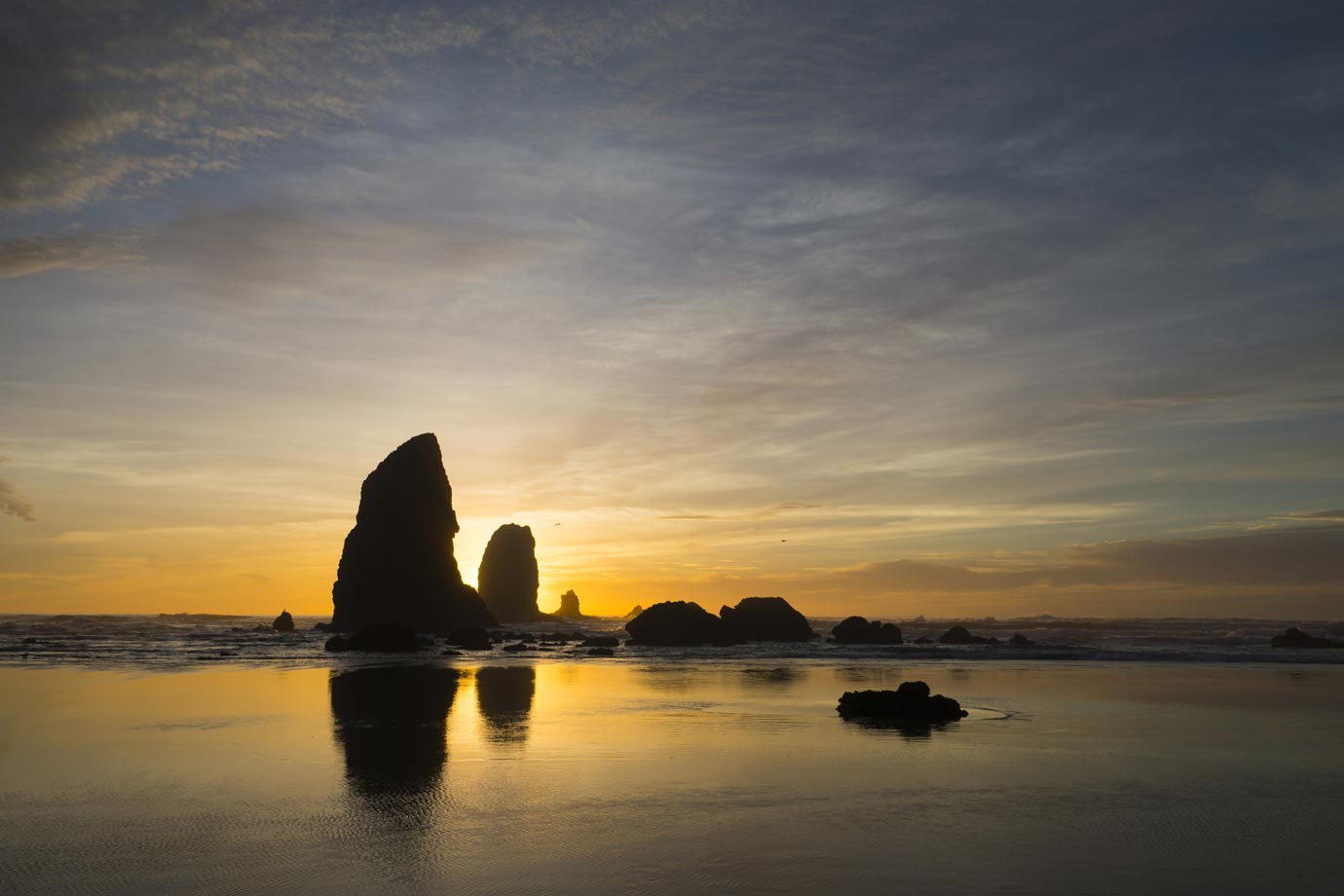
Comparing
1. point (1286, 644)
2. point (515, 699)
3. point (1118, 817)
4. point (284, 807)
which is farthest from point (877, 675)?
point (1286, 644)

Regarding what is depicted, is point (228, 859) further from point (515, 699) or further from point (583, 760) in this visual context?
point (515, 699)

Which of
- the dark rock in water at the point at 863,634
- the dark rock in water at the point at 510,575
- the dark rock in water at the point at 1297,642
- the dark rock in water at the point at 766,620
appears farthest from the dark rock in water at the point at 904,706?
the dark rock in water at the point at 510,575

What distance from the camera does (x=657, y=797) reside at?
13.7m

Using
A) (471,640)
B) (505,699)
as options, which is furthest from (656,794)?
(471,640)

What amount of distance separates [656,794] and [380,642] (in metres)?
51.1

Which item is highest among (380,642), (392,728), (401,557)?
(401,557)

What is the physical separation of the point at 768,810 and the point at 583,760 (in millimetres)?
5360

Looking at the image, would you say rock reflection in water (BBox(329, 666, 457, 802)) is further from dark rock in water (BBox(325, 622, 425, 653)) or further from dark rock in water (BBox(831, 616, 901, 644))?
dark rock in water (BBox(831, 616, 901, 644))

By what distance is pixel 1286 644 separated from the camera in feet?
200

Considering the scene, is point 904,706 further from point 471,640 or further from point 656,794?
point 471,640

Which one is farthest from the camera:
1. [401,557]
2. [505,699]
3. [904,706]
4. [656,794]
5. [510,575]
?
[510,575]

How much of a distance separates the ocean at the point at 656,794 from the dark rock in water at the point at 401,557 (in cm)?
7264

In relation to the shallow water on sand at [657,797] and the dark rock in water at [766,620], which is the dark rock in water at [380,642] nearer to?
the shallow water on sand at [657,797]

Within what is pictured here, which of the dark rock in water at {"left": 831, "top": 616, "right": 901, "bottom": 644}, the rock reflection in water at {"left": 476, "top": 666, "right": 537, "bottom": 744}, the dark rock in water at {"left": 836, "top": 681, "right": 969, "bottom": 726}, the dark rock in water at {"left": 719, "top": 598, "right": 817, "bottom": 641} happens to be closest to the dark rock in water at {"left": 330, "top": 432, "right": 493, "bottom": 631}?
the dark rock in water at {"left": 719, "top": 598, "right": 817, "bottom": 641}
